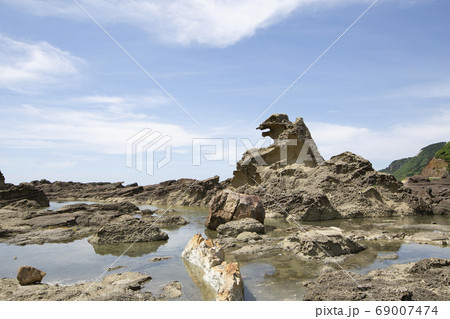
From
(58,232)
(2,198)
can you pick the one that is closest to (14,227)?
(58,232)

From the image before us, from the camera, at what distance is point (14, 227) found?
39.7 feet

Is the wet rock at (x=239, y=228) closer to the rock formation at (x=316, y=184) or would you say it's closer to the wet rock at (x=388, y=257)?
the wet rock at (x=388, y=257)

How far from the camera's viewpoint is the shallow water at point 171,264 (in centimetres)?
549

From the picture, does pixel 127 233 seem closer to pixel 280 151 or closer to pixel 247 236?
pixel 247 236

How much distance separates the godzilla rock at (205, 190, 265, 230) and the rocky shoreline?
36mm

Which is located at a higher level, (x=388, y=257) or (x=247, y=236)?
(x=388, y=257)

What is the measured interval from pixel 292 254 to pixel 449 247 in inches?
152

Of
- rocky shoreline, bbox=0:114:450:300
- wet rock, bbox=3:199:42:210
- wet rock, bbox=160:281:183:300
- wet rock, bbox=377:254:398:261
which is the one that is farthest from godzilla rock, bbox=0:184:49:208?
wet rock, bbox=377:254:398:261

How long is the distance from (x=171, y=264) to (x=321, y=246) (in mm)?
3278

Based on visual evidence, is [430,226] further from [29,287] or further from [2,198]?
[2,198]

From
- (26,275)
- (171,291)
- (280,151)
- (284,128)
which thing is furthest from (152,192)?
(171,291)

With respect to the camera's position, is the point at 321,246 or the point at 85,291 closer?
the point at 85,291

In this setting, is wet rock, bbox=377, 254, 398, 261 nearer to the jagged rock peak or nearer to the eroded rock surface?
the eroded rock surface

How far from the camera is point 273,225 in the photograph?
12.9 meters
